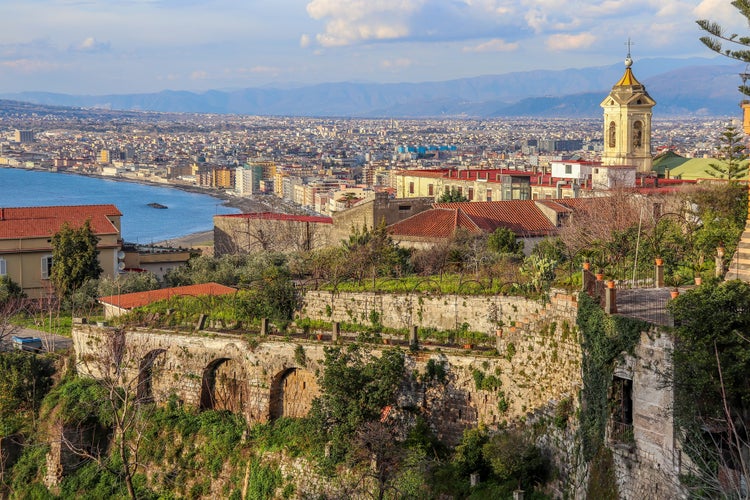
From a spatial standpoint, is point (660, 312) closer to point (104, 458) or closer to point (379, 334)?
point (379, 334)

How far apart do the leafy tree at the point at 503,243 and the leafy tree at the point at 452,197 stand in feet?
67.2

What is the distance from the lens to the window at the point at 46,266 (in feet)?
120

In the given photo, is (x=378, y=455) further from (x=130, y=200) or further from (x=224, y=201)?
(x=224, y=201)

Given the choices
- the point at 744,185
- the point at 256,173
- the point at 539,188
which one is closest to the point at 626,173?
the point at 539,188

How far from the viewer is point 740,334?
44.5 ft

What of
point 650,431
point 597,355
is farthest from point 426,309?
point 650,431

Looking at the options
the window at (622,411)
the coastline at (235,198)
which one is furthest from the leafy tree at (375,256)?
the coastline at (235,198)

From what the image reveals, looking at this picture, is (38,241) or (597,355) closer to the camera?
(597,355)

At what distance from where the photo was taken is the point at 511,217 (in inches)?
1480

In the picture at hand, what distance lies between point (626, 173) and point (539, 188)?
8.35 meters

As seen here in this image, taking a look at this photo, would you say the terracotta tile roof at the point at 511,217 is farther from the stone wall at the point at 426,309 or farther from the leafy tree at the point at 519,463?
the leafy tree at the point at 519,463

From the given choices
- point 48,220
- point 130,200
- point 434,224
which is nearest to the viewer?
point 434,224

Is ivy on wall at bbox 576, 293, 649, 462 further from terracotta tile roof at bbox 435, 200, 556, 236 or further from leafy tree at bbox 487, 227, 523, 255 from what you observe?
terracotta tile roof at bbox 435, 200, 556, 236

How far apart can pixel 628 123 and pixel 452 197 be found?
11.1 m
